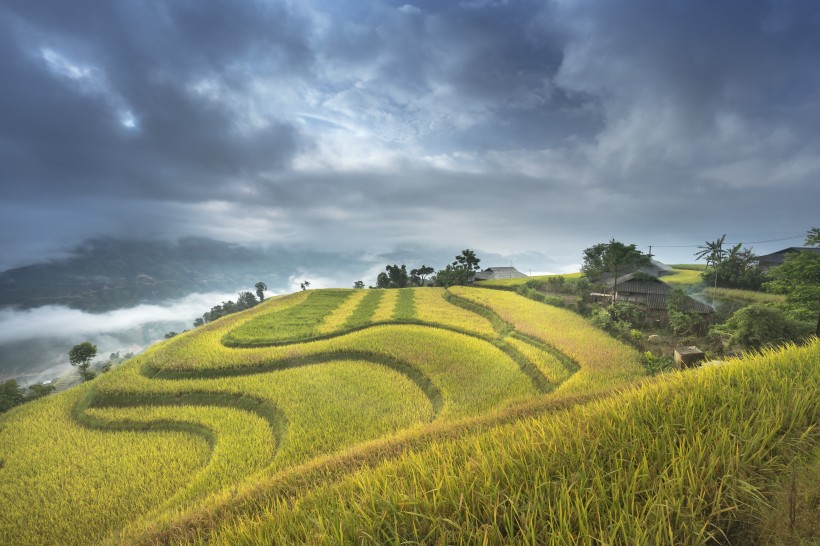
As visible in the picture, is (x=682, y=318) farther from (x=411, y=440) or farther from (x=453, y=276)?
(x=453, y=276)

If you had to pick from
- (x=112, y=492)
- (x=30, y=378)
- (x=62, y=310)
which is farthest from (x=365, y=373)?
(x=62, y=310)

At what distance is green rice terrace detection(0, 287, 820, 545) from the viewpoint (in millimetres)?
2332

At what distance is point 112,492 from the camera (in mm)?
6656

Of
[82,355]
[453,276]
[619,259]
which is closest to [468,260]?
[453,276]

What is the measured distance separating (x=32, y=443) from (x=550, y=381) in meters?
15.5

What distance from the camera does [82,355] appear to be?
18.5 meters

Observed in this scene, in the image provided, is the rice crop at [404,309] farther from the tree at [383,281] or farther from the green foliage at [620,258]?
the tree at [383,281]

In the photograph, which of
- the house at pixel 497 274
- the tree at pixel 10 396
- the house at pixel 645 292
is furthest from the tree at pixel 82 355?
the house at pixel 497 274

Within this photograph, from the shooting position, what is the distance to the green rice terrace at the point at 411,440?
7.65 feet

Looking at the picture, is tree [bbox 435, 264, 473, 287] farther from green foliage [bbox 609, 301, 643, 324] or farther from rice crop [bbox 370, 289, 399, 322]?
green foliage [bbox 609, 301, 643, 324]

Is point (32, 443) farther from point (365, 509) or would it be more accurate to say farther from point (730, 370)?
point (730, 370)

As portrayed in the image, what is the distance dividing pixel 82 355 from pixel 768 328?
32539mm

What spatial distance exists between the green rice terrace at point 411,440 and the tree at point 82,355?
8.75 m

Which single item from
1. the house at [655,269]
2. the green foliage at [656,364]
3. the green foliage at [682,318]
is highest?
the house at [655,269]
